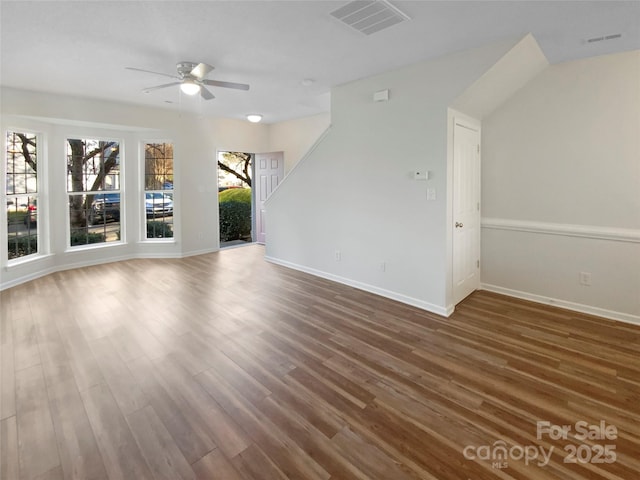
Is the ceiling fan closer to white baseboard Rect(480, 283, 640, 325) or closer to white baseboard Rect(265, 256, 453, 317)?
white baseboard Rect(265, 256, 453, 317)

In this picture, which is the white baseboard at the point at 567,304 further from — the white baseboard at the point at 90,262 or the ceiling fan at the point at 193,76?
the white baseboard at the point at 90,262

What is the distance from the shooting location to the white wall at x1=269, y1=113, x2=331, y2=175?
258 inches

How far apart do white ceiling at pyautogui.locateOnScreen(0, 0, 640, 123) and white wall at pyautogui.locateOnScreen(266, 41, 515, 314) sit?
0.25 m

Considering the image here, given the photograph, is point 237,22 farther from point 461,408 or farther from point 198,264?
point 198,264

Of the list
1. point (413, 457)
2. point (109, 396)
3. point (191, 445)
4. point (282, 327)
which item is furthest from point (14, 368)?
point (413, 457)

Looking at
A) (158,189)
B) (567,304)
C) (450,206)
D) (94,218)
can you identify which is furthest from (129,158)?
(567,304)

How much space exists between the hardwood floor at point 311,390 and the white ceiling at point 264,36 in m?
2.72

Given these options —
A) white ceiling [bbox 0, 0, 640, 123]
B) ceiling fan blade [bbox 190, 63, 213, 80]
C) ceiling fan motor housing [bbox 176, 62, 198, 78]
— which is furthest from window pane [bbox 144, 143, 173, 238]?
ceiling fan blade [bbox 190, 63, 213, 80]

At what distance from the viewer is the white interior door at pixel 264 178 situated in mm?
7375

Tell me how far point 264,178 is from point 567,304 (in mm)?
6112

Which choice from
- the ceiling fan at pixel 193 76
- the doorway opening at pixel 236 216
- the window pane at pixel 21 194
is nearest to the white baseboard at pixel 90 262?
the window pane at pixel 21 194

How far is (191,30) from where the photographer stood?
2.83 m

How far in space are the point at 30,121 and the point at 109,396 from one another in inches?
195

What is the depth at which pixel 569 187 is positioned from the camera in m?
3.64
